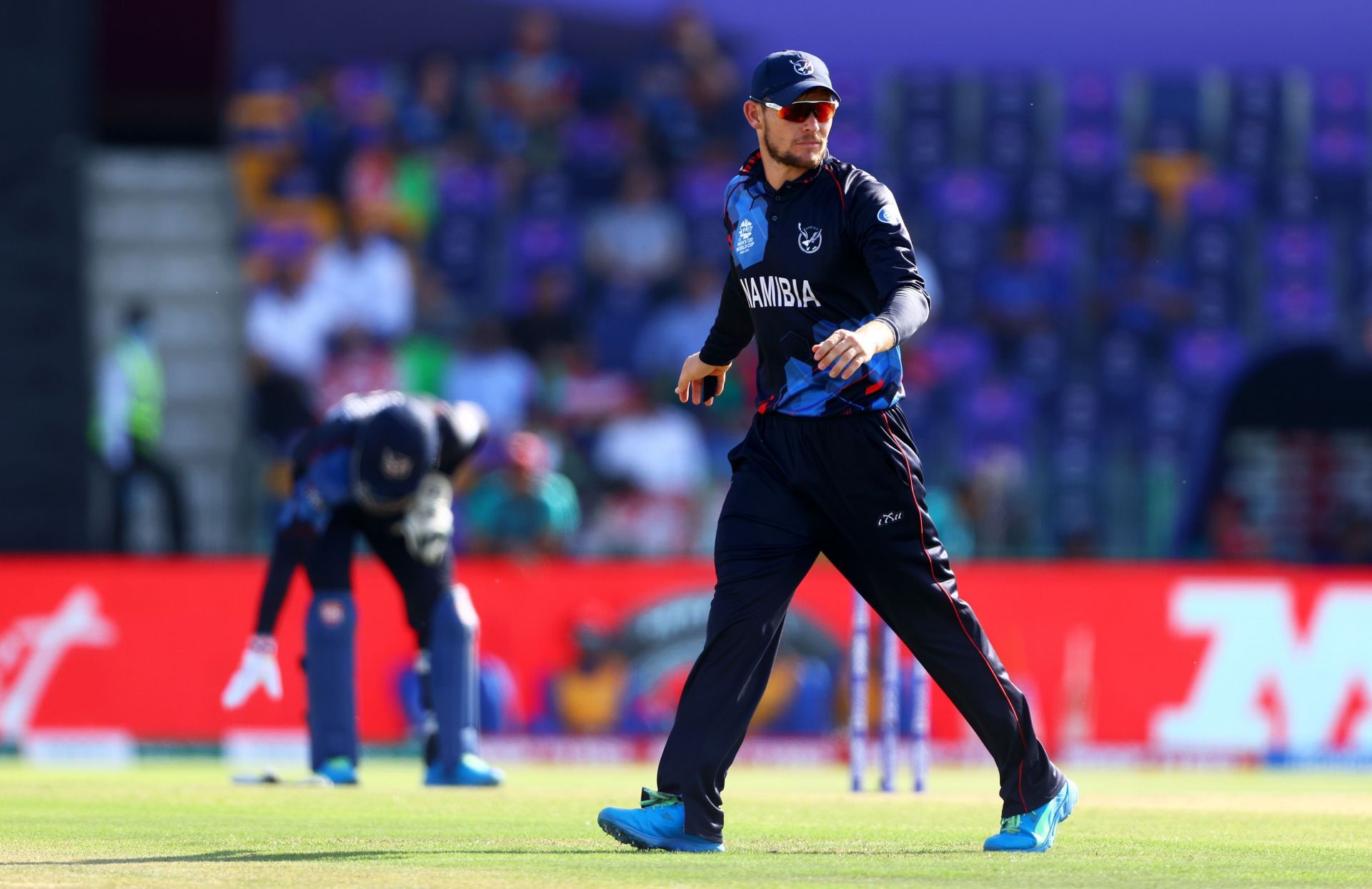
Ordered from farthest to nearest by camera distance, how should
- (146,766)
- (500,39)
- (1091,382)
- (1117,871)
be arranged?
(500,39), (1091,382), (146,766), (1117,871)

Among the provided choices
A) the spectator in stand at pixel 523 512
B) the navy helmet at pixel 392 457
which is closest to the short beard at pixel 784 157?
the navy helmet at pixel 392 457

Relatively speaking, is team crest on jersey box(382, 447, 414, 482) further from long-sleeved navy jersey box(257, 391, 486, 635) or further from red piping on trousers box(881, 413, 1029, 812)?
red piping on trousers box(881, 413, 1029, 812)

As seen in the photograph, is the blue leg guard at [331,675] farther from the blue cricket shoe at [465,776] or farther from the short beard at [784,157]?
the short beard at [784,157]

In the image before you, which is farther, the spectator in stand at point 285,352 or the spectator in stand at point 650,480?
the spectator in stand at point 285,352

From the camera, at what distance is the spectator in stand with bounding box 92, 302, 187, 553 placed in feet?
57.8

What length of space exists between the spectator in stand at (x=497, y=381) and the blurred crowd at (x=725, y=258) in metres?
0.03

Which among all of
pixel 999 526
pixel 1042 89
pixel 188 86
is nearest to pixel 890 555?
pixel 999 526

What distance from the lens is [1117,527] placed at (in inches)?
696

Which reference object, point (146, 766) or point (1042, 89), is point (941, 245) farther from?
point (146, 766)

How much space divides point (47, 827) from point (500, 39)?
53.2 feet

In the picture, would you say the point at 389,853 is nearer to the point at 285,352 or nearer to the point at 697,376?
the point at 697,376

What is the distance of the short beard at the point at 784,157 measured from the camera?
636 centimetres

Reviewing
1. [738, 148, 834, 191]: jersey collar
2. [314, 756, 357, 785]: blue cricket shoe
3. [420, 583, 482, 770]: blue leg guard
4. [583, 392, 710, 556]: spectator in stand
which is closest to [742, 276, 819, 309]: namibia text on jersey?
[738, 148, 834, 191]: jersey collar

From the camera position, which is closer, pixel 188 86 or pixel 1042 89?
pixel 1042 89
